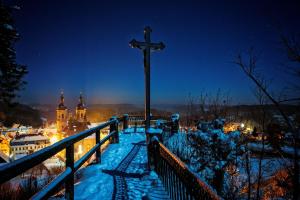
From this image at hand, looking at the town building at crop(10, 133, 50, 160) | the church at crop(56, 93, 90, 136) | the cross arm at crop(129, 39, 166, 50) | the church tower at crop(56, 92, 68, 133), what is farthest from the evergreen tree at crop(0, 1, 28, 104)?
the church tower at crop(56, 92, 68, 133)

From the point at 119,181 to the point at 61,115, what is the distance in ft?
294

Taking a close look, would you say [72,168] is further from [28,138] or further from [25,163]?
[28,138]

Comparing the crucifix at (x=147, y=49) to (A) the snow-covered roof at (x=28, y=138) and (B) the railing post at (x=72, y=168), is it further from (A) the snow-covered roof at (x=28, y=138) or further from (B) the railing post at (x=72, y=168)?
(A) the snow-covered roof at (x=28, y=138)

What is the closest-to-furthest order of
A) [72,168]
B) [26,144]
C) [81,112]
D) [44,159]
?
[44,159] < [72,168] < [26,144] < [81,112]

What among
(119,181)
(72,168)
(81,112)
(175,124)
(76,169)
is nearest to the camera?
(72,168)

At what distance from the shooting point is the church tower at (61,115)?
3490 inches

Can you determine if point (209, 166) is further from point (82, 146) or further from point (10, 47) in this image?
point (82, 146)

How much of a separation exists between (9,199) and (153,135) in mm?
3974

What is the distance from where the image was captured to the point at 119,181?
6.04 meters

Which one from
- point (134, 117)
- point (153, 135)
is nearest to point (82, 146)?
point (134, 117)

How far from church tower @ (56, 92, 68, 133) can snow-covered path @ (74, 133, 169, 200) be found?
282 feet

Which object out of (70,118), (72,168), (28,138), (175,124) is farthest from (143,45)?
(28,138)

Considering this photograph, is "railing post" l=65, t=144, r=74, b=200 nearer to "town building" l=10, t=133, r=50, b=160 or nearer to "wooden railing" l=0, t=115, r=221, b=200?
"wooden railing" l=0, t=115, r=221, b=200

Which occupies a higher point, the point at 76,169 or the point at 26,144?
the point at 76,169
